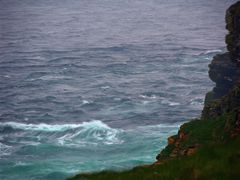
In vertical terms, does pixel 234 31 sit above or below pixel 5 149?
above

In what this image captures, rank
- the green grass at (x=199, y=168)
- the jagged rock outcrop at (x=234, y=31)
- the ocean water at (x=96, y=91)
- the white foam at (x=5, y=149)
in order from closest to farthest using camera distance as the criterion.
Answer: the green grass at (x=199, y=168), the jagged rock outcrop at (x=234, y=31), the ocean water at (x=96, y=91), the white foam at (x=5, y=149)

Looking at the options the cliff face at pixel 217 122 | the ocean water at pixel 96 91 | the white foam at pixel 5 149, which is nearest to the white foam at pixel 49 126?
the ocean water at pixel 96 91

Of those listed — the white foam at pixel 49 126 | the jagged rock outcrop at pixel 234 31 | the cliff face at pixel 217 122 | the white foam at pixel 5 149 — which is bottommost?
the white foam at pixel 5 149

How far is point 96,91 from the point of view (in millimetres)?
93438

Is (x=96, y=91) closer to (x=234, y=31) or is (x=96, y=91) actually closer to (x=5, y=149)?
(x=5, y=149)

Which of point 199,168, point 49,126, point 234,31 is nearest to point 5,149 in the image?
point 49,126

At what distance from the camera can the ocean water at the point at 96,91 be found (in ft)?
207

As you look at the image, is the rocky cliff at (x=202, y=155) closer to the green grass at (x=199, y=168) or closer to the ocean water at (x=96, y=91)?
the green grass at (x=199, y=168)

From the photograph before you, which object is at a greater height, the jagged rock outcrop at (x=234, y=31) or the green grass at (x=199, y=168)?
the jagged rock outcrop at (x=234, y=31)

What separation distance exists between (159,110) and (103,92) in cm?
1446

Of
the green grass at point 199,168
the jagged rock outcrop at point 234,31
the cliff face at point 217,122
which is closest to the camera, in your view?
the green grass at point 199,168

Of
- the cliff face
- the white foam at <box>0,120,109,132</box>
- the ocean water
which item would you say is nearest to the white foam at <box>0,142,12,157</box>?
the ocean water

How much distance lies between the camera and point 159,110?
81.7m

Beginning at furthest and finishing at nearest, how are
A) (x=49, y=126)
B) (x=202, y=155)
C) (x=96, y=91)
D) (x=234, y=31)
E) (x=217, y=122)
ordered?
(x=96, y=91)
(x=49, y=126)
(x=234, y=31)
(x=217, y=122)
(x=202, y=155)
